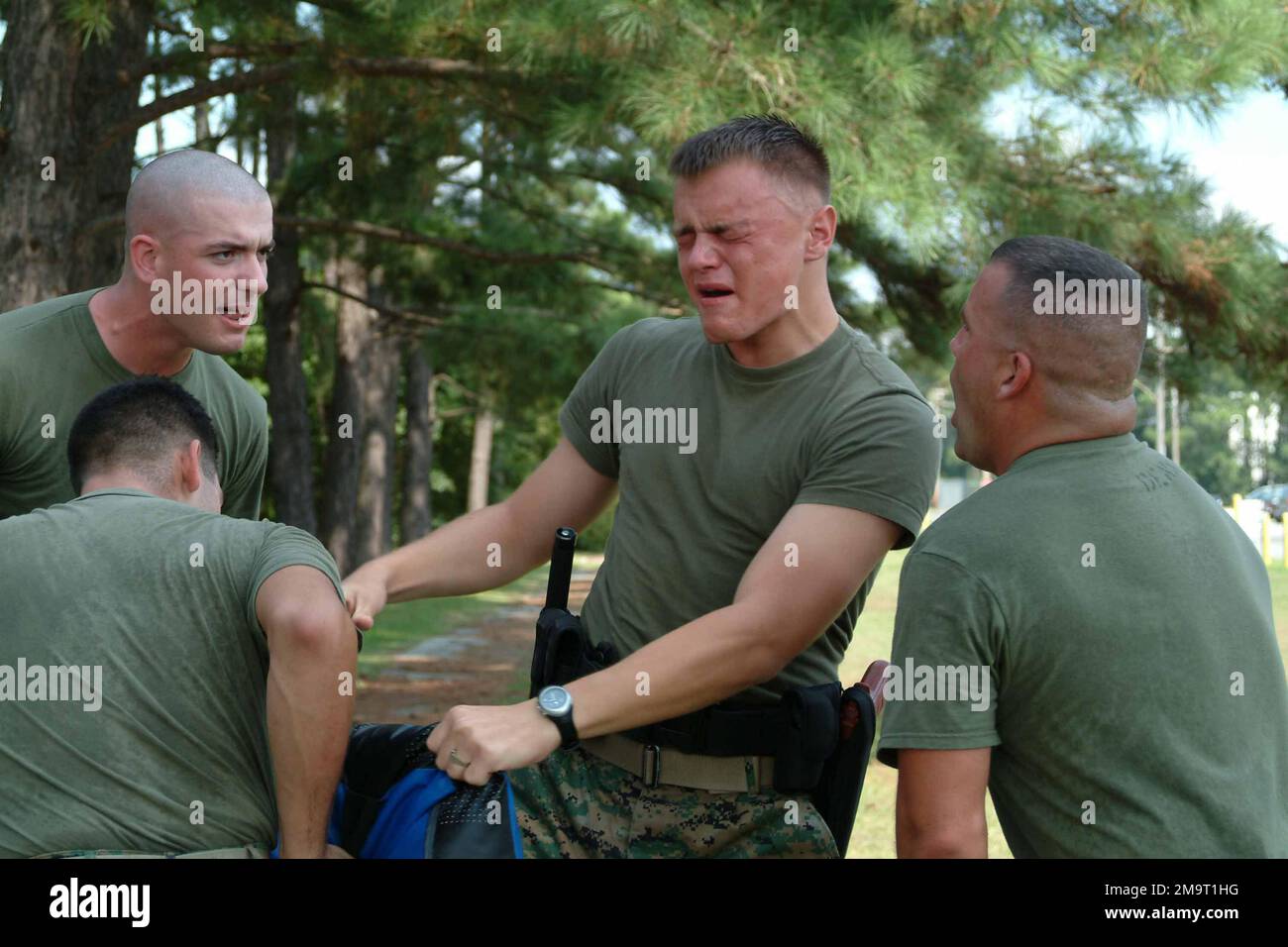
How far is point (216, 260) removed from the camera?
3.12 meters

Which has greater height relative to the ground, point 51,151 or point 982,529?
point 51,151

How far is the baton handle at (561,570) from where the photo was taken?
9.80 ft

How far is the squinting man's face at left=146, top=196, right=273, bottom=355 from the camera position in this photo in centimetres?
309

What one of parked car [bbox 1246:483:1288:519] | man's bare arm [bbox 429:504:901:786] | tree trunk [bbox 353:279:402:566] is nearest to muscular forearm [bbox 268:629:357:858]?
man's bare arm [bbox 429:504:901:786]

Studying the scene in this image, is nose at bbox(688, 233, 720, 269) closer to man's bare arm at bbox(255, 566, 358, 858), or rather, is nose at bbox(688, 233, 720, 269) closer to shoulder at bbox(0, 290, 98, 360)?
man's bare arm at bbox(255, 566, 358, 858)

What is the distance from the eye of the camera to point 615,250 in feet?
32.9

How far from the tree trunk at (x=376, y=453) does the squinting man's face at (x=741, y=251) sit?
1543 centimetres

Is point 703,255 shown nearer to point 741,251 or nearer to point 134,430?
point 741,251

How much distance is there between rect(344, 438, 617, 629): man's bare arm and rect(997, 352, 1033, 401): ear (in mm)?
1135

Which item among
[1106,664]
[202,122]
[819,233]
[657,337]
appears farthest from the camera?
[202,122]

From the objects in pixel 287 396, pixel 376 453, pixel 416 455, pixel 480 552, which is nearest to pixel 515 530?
pixel 480 552

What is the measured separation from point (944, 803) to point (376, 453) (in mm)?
17361
